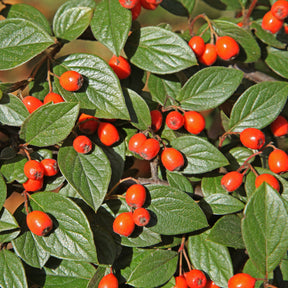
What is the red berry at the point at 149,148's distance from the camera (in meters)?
Result: 1.76

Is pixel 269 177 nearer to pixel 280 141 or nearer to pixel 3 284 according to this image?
pixel 280 141

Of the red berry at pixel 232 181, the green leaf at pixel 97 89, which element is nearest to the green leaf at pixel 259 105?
the red berry at pixel 232 181

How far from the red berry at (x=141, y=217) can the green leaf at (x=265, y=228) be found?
0.43 m

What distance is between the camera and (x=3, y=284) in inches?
68.9

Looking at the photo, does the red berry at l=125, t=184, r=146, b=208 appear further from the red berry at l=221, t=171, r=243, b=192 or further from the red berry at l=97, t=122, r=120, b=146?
the red berry at l=221, t=171, r=243, b=192

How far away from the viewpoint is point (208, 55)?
2.07 meters

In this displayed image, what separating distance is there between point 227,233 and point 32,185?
97 cm

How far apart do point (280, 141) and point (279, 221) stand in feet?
2.64

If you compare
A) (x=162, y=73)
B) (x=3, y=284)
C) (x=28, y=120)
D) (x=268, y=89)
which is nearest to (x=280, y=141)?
(x=268, y=89)

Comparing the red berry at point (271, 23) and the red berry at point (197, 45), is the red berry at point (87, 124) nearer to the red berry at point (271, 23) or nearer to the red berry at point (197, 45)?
the red berry at point (197, 45)

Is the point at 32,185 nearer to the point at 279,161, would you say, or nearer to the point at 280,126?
the point at 279,161

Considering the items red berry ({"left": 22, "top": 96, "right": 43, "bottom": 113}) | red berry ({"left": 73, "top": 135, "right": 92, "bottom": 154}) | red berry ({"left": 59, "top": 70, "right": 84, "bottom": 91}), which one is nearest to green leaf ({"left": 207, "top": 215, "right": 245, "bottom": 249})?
red berry ({"left": 73, "top": 135, "right": 92, "bottom": 154})

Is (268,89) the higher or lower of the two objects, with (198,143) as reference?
higher

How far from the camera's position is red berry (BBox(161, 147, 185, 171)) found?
70.0 inches
